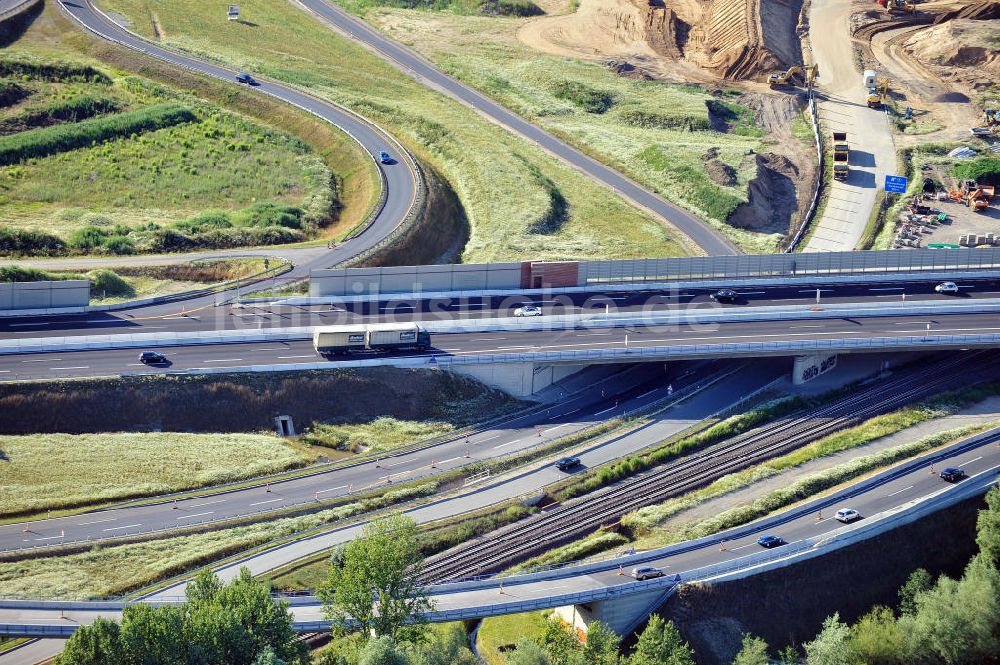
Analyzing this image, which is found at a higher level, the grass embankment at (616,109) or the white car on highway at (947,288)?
the grass embankment at (616,109)

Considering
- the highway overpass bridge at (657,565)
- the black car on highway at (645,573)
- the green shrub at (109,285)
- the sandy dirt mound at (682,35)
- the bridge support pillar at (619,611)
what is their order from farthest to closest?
the sandy dirt mound at (682,35) → the green shrub at (109,285) → the black car on highway at (645,573) → the bridge support pillar at (619,611) → the highway overpass bridge at (657,565)

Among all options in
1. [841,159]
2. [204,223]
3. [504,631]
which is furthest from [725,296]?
[204,223]

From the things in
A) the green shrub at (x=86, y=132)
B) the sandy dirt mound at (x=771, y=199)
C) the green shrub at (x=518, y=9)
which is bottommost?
the sandy dirt mound at (x=771, y=199)

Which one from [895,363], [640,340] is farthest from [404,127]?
[895,363]

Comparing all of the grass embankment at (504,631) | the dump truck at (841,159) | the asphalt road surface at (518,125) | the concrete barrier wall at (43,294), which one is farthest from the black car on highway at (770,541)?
the dump truck at (841,159)

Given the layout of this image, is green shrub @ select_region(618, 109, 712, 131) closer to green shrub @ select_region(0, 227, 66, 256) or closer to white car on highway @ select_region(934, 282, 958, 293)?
white car on highway @ select_region(934, 282, 958, 293)

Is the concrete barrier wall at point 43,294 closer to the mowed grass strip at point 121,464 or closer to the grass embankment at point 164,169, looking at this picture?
the grass embankment at point 164,169

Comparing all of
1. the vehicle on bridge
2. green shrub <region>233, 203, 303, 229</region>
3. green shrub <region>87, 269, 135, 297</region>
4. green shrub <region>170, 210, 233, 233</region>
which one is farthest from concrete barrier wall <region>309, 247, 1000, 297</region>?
green shrub <region>170, 210, 233, 233</region>
